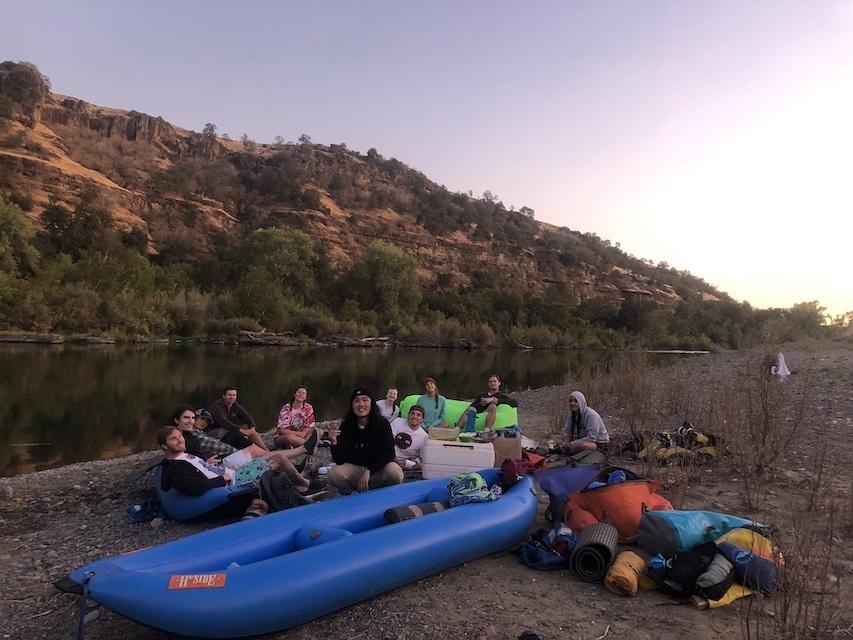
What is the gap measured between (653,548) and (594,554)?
0.39 metres

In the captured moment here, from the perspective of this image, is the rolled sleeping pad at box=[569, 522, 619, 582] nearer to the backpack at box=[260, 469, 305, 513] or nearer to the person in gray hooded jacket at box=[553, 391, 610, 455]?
the backpack at box=[260, 469, 305, 513]

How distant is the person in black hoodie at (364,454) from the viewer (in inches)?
178

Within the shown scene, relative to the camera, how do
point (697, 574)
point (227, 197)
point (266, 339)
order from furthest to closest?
1. point (227, 197)
2. point (266, 339)
3. point (697, 574)

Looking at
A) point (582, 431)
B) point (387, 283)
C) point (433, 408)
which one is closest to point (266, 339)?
point (387, 283)

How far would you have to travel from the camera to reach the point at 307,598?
2785mm

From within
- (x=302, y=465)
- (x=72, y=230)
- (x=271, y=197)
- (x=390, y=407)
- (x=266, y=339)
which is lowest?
(x=266, y=339)

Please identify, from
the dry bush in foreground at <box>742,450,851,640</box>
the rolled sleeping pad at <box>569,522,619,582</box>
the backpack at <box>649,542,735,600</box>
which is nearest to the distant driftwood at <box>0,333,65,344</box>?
the rolled sleeping pad at <box>569,522,619,582</box>

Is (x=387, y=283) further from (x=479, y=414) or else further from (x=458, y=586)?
(x=458, y=586)

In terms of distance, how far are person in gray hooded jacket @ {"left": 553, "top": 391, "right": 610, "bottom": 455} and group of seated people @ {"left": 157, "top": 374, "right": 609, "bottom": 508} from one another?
0.01m

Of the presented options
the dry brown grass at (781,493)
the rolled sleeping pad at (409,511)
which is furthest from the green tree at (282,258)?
the rolled sleeping pad at (409,511)

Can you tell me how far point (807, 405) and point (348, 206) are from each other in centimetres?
5269

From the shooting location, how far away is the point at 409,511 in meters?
3.65

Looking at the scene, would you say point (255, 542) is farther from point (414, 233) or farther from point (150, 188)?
point (414, 233)

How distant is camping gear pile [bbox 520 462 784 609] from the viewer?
3.00 metres
